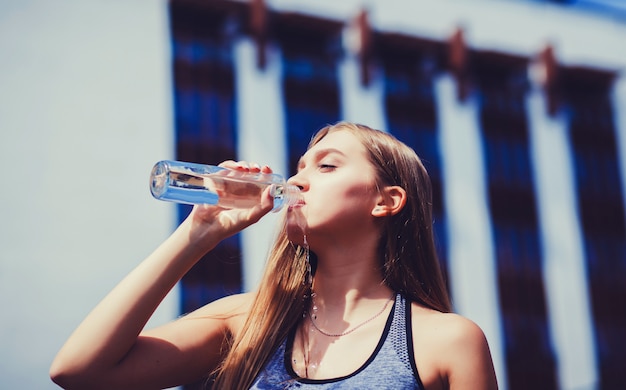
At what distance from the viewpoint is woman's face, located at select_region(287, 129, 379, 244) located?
2.73 meters

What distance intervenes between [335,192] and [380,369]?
572mm

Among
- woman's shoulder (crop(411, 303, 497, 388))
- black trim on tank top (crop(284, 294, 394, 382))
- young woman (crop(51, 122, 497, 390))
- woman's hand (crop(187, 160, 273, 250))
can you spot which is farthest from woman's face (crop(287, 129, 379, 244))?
woman's shoulder (crop(411, 303, 497, 388))

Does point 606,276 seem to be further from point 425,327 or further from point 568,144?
point 425,327

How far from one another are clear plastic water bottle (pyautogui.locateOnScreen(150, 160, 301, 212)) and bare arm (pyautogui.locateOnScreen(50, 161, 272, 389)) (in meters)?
0.12

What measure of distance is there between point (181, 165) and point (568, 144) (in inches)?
858

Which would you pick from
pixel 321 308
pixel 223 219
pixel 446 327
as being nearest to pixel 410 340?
pixel 446 327

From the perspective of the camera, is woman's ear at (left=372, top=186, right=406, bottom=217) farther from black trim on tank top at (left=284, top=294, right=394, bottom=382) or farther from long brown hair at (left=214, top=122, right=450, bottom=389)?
black trim on tank top at (left=284, top=294, right=394, bottom=382)

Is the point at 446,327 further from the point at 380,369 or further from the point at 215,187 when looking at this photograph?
the point at 215,187

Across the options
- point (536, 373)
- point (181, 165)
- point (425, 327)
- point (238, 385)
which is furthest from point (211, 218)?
point (536, 373)

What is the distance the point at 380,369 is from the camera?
244 centimetres

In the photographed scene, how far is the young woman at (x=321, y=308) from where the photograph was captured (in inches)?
97.4

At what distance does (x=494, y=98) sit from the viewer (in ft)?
74.6

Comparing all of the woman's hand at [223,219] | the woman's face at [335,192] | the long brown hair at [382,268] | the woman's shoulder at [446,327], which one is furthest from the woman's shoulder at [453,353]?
the woman's hand at [223,219]

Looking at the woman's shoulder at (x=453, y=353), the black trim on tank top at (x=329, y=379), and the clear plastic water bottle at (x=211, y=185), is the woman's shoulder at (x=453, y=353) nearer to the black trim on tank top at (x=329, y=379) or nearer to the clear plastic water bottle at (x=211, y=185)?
the black trim on tank top at (x=329, y=379)
